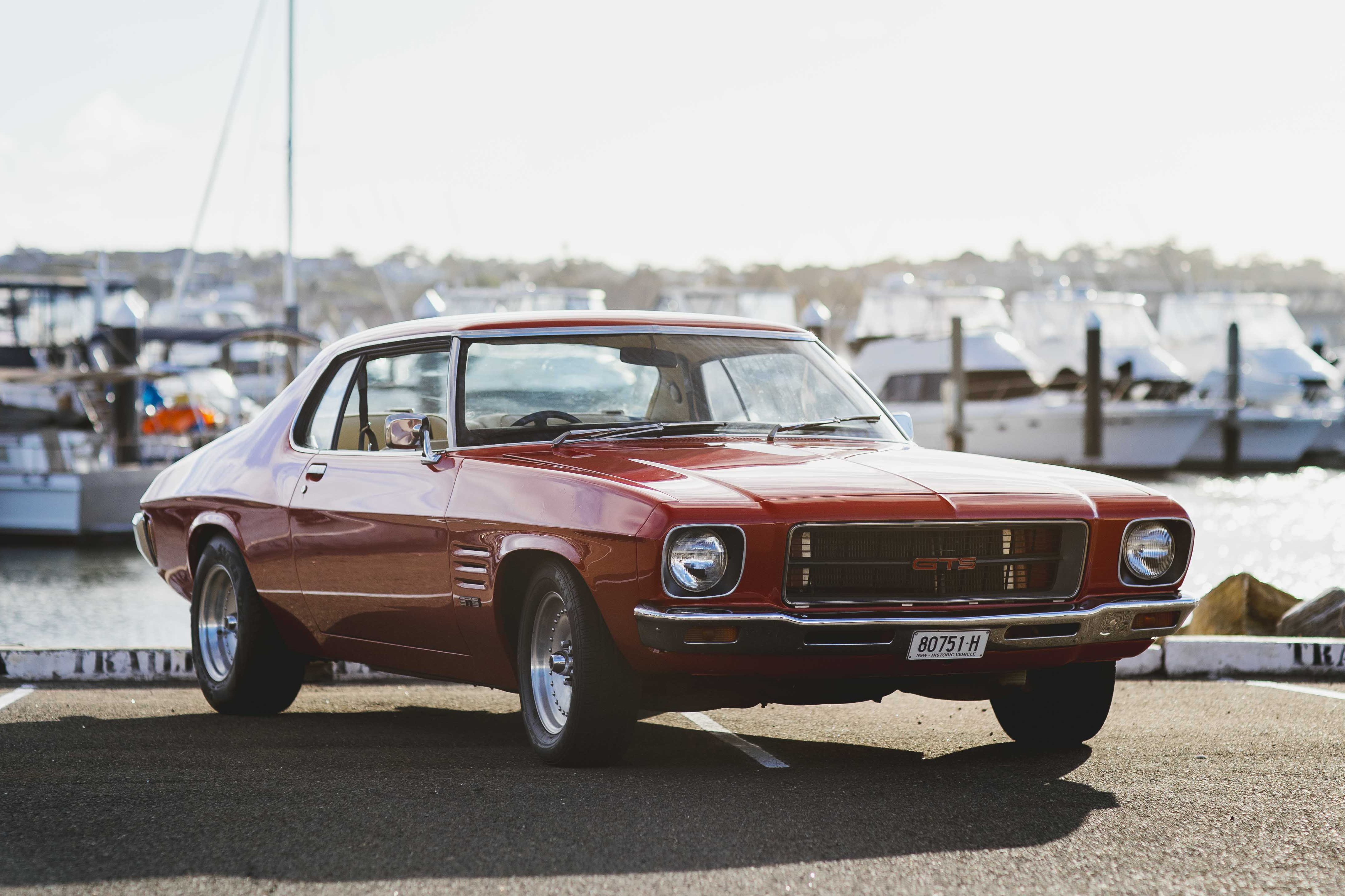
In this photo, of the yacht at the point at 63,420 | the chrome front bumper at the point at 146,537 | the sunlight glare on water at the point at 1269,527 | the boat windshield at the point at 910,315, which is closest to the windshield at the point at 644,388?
the chrome front bumper at the point at 146,537

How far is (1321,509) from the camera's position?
128ft

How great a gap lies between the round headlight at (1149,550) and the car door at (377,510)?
242 centimetres

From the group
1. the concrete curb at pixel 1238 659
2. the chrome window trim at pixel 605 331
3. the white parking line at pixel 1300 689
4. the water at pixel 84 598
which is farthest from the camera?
the water at pixel 84 598

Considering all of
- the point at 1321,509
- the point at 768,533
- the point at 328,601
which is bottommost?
the point at 1321,509

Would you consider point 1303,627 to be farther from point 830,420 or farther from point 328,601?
point 328,601

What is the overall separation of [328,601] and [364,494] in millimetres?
571

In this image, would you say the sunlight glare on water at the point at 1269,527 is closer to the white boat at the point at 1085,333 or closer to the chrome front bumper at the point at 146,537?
the white boat at the point at 1085,333

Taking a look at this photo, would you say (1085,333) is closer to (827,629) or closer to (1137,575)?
(1137,575)

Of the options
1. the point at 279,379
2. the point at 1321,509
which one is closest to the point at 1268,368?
the point at 1321,509

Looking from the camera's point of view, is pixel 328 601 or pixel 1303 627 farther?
pixel 1303 627

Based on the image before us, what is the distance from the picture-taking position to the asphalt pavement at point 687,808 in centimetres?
446

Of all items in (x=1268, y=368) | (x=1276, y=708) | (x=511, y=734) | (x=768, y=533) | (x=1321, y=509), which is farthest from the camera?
(x=1268, y=368)

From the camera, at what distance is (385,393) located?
7.43 m

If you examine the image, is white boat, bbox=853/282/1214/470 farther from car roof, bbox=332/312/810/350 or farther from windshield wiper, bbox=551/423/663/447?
windshield wiper, bbox=551/423/663/447
